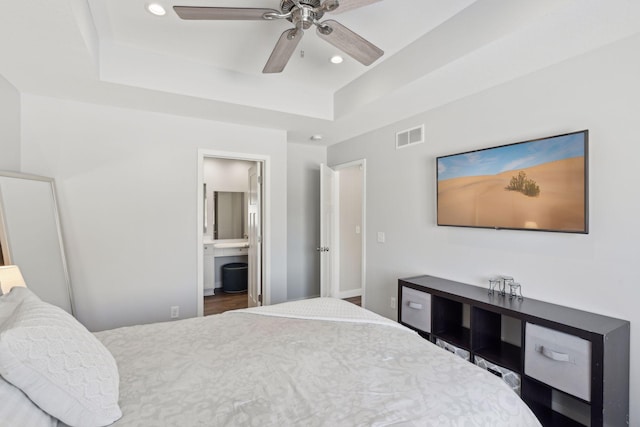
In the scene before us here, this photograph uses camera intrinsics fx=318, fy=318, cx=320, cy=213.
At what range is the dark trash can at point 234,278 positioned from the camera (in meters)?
5.12

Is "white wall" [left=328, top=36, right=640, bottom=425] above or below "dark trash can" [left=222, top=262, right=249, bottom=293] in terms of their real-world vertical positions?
above

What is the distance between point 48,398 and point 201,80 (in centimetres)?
265

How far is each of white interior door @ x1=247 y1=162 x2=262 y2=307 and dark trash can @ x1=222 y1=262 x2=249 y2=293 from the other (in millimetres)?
802

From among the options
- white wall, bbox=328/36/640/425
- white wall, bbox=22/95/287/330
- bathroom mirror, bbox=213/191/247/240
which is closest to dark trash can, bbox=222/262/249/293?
bathroom mirror, bbox=213/191/247/240

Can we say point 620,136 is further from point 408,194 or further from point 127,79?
point 127,79

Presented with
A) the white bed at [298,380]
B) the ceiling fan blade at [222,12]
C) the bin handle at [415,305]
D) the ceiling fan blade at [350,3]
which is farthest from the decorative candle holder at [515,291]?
the ceiling fan blade at [222,12]

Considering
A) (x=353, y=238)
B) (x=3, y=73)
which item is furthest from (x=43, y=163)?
(x=353, y=238)

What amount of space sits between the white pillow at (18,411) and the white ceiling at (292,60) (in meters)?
1.82

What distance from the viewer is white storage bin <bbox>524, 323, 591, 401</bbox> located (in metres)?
1.71

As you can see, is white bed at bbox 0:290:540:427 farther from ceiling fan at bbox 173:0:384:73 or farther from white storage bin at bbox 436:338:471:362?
ceiling fan at bbox 173:0:384:73

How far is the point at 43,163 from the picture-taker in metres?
2.84

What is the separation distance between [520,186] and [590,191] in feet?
1.32

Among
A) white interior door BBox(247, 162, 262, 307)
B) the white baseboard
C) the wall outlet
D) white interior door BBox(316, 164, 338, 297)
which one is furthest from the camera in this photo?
the white baseboard

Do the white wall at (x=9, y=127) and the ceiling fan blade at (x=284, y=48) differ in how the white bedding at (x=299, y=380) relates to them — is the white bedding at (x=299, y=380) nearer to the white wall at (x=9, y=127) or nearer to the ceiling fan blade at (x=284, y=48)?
the ceiling fan blade at (x=284, y=48)
